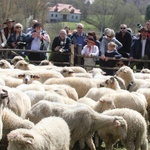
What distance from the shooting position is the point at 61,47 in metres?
12.4

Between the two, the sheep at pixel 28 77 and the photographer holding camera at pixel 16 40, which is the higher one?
the photographer holding camera at pixel 16 40

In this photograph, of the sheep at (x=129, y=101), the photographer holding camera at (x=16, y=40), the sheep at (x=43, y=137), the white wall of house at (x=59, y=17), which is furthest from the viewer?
the white wall of house at (x=59, y=17)

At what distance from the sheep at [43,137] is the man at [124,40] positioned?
717 centimetres

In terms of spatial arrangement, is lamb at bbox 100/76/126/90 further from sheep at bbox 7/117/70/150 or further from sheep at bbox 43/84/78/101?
sheep at bbox 7/117/70/150

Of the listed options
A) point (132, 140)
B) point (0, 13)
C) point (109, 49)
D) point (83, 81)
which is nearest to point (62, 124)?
point (132, 140)

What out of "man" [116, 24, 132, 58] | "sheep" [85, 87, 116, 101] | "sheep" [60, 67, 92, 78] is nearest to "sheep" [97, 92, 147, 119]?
"sheep" [85, 87, 116, 101]

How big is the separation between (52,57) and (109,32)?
2.16 metres

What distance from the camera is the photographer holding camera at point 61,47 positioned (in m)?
12.3

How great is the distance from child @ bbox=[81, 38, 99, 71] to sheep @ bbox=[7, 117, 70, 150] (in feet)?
20.4

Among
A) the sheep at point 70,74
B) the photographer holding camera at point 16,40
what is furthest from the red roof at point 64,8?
the sheep at point 70,74

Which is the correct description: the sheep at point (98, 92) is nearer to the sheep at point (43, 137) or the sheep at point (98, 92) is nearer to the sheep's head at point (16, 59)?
the sheep at point (43, 137)

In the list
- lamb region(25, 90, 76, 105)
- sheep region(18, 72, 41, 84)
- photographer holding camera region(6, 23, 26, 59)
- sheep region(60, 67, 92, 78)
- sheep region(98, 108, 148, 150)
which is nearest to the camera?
sheep region(98, 108, 148, 150)

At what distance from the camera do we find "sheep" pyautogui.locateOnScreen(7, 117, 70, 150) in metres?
4.46

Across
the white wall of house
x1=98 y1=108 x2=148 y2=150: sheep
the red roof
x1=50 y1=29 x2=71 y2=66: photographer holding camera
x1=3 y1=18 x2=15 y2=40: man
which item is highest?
the red roof
